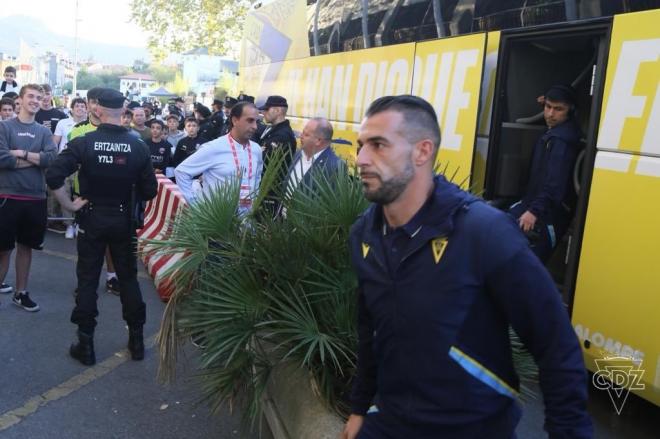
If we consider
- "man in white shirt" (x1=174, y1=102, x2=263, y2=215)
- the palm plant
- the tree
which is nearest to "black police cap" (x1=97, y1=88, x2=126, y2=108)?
"man in white shirt" (x1=174, y1=102, x2=263, y2=215)

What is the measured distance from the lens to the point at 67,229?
9.26m

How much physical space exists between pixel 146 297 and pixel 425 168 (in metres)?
5.24

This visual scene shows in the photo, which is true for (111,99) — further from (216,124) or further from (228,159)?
(216,124)

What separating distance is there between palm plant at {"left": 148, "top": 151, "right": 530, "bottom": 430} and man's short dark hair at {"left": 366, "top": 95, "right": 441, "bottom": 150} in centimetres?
125

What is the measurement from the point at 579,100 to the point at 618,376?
3020 mm

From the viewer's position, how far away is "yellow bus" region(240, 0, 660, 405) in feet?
12.7

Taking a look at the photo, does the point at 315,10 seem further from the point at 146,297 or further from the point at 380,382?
the point at 380,382

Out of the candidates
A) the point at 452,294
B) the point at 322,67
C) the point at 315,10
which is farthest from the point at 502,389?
the point at 315,10

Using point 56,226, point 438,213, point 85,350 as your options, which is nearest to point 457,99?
point 85,350

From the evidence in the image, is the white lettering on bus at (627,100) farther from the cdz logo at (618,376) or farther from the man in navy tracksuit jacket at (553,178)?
the cdz logo at (618,376)

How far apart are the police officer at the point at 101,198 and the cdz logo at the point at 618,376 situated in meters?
3.40

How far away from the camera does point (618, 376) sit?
4.04 metres

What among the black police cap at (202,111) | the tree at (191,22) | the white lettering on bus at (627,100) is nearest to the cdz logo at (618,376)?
the white lettering on bus at (627,100)

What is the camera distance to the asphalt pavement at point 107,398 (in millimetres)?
3771
